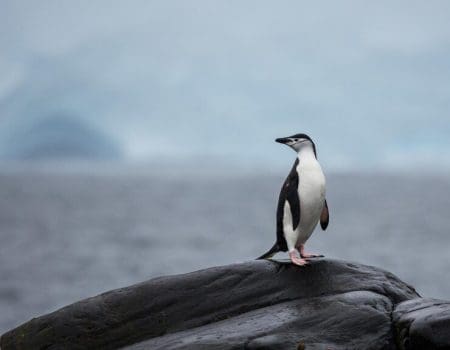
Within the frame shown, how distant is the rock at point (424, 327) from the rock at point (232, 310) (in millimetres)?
146

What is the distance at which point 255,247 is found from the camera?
144 ft

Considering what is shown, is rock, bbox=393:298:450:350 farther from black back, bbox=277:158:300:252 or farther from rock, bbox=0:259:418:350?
black back, bbox=277:158:300:252

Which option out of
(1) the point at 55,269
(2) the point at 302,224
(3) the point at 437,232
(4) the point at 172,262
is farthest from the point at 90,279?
(3) the point at 437,232

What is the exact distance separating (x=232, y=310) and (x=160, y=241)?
40.1m

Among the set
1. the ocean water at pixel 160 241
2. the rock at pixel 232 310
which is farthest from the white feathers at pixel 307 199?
the ocean water at pixel 160 241

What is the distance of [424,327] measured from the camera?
22.2 ft

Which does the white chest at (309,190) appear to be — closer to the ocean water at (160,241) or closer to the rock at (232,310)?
the rock at (232,310)

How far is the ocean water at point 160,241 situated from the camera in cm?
3044

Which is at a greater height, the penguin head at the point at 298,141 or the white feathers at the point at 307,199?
the penguin head at the point at 298,141

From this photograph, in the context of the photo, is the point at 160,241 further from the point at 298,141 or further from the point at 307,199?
the point at 307,199

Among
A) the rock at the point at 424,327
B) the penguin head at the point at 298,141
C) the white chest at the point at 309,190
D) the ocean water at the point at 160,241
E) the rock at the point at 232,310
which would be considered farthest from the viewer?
the ocean water at the point at 160,241

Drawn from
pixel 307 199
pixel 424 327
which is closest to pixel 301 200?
pixel 307 199

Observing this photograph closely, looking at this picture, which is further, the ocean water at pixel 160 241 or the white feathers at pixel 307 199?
the ocean water at pixel 160 241

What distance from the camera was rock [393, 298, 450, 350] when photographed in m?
6.67
